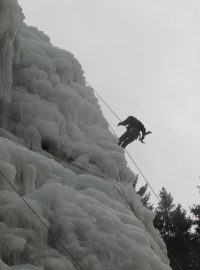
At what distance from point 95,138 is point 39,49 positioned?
2762 mm

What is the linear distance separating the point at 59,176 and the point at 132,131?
15.1ft

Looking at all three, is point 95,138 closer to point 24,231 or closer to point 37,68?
point 37,68

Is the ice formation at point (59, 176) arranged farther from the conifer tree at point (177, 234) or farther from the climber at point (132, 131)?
the conifer tree at point (177, 234)

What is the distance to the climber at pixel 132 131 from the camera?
12.1 metres

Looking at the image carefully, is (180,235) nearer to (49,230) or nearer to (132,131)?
(132,131)

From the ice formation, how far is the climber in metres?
0.82

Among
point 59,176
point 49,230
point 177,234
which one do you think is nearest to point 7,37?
point 59,176

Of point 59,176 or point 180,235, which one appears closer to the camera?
point 59,176

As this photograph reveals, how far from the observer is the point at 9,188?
678 centimetres

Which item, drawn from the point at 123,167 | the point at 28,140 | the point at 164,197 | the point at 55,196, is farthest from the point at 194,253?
the point at 55,196

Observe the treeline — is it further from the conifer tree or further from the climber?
the climber

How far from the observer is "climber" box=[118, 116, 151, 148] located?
12125 mm

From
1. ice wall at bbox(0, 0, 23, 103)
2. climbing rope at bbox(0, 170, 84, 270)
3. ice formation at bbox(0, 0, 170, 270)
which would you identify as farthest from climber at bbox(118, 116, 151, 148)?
climbing rope at bbox(0, 170, 84, 270)

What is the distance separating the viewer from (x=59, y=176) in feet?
25.8
